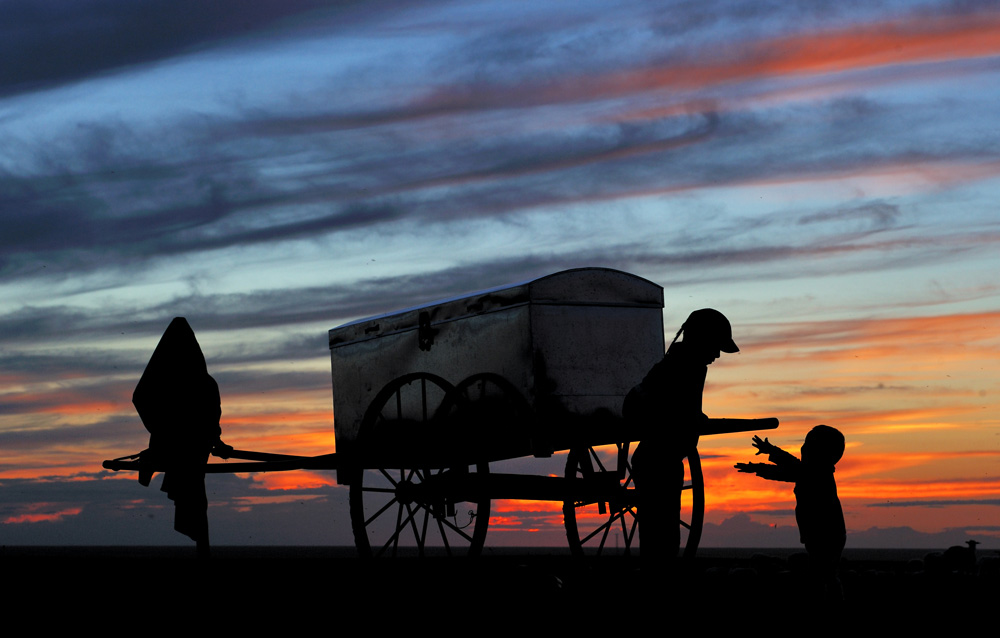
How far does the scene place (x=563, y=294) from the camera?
448 inches

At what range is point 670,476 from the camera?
307 inches

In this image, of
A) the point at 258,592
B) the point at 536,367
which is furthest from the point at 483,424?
the point at 258,592

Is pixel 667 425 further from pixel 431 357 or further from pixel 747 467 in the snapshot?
pixel 431 357

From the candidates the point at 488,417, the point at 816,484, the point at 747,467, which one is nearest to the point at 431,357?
the point at 488,417

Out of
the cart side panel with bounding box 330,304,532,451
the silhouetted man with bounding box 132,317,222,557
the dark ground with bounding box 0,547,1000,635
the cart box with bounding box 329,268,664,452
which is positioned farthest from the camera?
the silhouetted man with bounding box 132,317,222,557

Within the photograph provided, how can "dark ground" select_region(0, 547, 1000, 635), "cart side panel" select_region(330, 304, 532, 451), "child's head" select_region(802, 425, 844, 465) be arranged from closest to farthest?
"child's head" select_region(802, 425, 844, 465) < "dark ground" select_region(0, 547, 1000, 635) < "cart side panel" select_region(330, 304, 532, 451)

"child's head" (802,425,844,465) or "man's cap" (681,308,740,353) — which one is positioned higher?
"man's cap" (681,308,740,353)

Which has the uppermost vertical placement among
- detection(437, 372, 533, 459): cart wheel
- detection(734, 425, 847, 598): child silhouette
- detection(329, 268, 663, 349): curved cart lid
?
detection(329, 268, 663, 349): curved cart lid

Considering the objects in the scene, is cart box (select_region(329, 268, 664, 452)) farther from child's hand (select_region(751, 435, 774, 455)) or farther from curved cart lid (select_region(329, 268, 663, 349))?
child's hand (select_region(751, 435, 774, 455))

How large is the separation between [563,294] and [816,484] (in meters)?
4.80

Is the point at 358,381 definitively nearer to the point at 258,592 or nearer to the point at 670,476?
the point at 258,592

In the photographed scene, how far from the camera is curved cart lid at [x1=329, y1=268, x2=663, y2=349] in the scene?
37.0ft

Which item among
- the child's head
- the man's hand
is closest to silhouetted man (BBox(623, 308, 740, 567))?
the man's hand

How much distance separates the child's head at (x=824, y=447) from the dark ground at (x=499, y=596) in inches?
43.8
